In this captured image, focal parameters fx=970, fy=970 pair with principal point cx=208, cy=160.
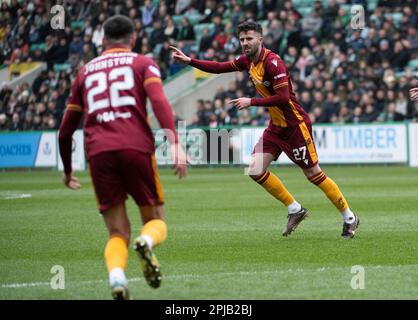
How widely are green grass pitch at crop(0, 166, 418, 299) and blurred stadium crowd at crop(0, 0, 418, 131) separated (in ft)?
26.4

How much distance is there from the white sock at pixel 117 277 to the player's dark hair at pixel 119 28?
170 cm

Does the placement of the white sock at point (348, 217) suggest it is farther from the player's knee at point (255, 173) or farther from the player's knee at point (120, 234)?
the player's knee at point (120, 234)

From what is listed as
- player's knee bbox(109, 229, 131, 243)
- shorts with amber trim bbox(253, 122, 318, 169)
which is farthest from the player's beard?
player's knee bbox(109, 229, 131, 243)

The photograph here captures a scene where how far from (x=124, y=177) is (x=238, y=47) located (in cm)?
2330

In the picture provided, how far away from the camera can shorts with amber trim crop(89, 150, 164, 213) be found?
6.77 m

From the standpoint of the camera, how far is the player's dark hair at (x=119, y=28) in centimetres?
696

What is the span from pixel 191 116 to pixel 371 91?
6.96m

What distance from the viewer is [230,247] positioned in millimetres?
A: 10219
